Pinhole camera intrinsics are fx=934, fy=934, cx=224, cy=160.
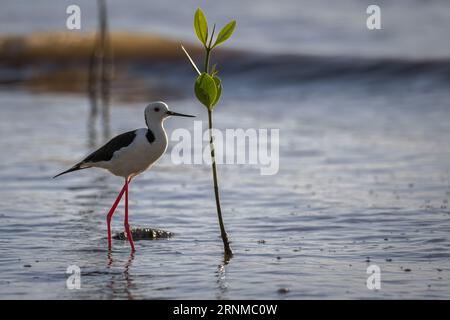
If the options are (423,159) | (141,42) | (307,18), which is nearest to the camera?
(423,159)

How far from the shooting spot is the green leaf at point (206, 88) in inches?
294

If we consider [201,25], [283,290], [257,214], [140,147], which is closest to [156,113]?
[140,147]

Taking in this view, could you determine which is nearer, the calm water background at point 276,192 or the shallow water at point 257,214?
the shallow water at point 257,214

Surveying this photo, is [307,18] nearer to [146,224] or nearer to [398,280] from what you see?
[146,224]

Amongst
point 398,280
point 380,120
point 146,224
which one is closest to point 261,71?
point 380,120

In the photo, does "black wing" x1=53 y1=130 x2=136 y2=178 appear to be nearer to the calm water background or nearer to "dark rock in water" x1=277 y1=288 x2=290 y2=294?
the calm water background

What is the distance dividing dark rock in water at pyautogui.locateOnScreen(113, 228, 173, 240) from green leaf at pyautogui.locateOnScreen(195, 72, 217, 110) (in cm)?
179

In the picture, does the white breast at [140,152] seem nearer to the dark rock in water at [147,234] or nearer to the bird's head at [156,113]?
the bird's head at [156,113]

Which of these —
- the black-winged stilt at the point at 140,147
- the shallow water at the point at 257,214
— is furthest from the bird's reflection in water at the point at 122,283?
the black-winged stilt at the point at 140,147

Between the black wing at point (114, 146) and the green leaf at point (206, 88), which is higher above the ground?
the green leaf at point (206, 88)

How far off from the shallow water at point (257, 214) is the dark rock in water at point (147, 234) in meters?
0.17

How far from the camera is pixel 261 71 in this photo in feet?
69.8
